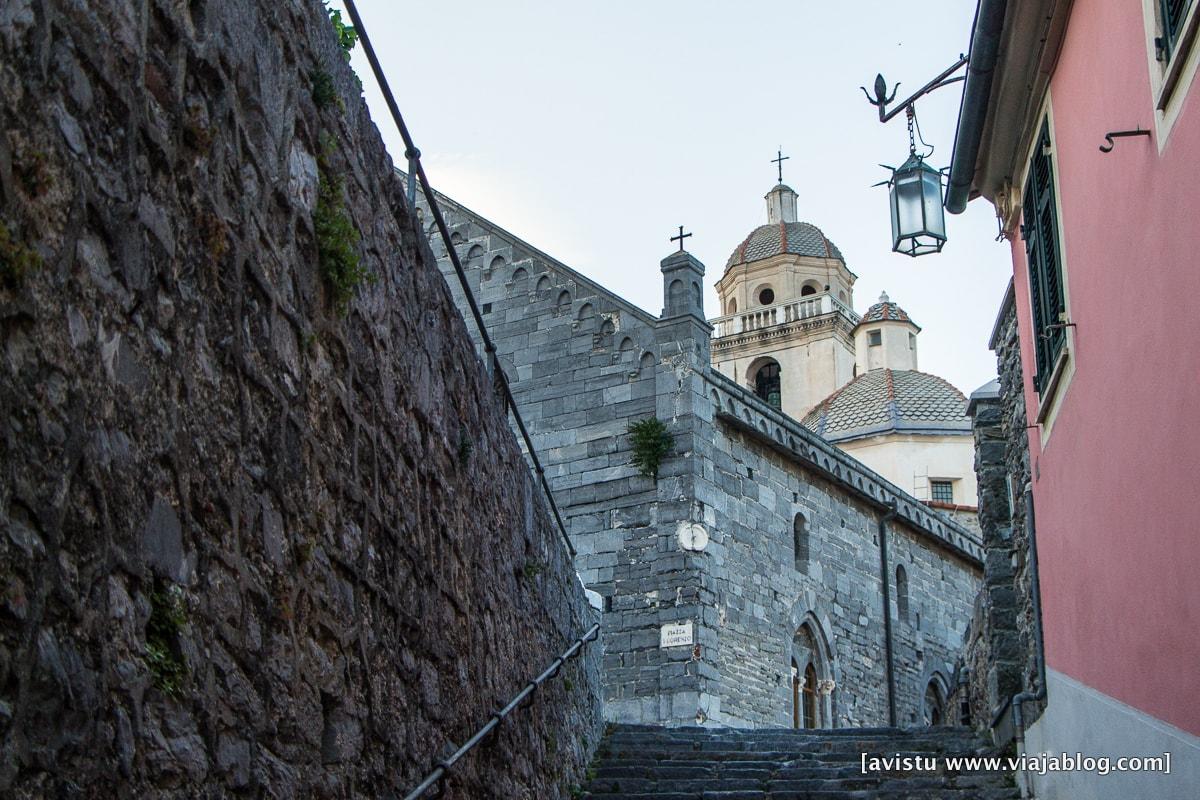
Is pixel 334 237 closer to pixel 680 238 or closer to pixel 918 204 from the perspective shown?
pixel 918 204

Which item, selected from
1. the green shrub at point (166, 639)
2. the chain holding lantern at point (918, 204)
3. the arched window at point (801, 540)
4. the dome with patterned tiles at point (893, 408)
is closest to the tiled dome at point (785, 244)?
the dome with patterned tiles at point (893, 408)

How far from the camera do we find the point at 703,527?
2045cm

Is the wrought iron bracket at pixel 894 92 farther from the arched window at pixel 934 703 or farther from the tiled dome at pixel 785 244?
the tiled dome at pixel 785 244

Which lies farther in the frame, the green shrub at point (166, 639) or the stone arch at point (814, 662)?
the stone arch at point (814, 662)

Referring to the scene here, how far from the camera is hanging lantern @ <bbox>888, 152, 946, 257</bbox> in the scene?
1080 cm

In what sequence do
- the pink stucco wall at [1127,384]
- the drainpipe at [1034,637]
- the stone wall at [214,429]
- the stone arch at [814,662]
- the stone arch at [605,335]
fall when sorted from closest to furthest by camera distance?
the stone wall at [214,429] < the pink stucco wall at [1127,384] < the drainpipe at [1034,637] < the stone arch at [605,335] < the stone arch at [814,662]

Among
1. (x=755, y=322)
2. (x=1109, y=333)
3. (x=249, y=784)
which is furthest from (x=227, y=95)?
(x=755, y=322)

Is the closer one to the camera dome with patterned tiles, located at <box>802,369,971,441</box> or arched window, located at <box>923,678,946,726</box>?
arched window, located at <box>923,678,946,726</box>

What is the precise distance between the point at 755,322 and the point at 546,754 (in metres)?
46.4

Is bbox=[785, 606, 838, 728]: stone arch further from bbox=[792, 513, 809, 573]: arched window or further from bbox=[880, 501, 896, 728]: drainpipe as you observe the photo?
bbox=[880, 501, 896, 728]: drainpipe

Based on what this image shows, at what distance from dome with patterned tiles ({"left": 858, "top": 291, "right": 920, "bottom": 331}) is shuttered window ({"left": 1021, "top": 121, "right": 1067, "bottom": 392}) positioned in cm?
4008

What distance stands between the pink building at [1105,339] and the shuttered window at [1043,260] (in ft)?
0.08

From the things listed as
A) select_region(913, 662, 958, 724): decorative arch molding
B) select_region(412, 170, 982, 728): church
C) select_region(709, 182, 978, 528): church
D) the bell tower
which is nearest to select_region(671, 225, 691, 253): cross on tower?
select_region(412, 170, 982, 728): church

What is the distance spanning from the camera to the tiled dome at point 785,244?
5716 cm
